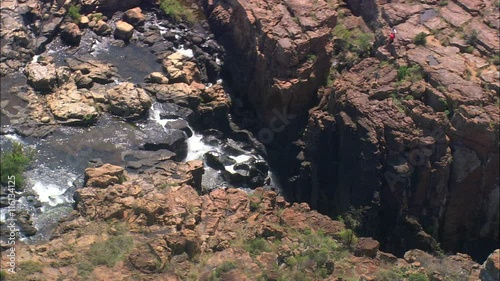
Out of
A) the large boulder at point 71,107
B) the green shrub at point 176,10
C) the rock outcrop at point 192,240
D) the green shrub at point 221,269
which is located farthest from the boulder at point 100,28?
the green shrub at point 221,269

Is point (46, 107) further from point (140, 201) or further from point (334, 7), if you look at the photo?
point (334, 7)

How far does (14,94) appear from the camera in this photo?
32.0m

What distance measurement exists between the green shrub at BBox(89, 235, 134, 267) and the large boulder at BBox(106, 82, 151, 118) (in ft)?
23.0

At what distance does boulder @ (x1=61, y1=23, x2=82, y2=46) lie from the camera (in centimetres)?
3478

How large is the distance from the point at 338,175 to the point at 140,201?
26.7 ft

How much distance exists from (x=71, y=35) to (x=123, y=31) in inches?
77.4

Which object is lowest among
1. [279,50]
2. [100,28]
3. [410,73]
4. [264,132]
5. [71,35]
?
[264,132]

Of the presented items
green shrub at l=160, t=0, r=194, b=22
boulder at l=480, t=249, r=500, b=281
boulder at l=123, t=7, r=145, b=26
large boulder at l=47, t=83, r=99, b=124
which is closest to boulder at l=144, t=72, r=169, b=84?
large boulder at l=47, t=83, r=99, b=124

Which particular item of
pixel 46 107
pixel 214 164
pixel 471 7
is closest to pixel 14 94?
pixel 46 107

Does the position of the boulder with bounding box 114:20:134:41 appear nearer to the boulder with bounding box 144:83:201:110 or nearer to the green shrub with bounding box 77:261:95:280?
the boulder with bounding box 144:83:201:110

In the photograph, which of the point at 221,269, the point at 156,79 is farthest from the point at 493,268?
the point at 156,79

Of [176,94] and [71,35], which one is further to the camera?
[71,35]

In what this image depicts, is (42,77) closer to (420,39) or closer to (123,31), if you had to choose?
(123,31)

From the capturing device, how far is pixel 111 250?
1029 inches
